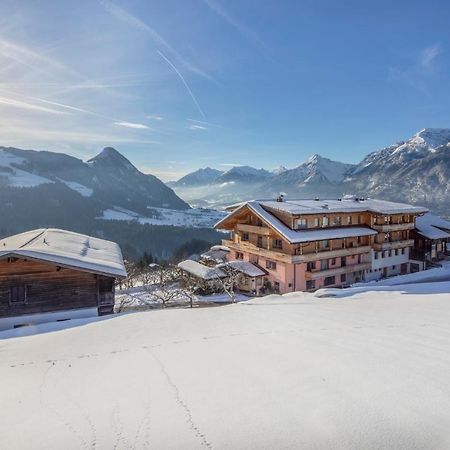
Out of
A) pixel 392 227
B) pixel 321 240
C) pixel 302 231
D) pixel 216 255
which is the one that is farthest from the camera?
pixel 216 255

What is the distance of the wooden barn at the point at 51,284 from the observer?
51.8 feet

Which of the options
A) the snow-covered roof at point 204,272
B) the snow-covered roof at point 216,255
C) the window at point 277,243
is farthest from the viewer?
the snow-covered roof at point 216,255

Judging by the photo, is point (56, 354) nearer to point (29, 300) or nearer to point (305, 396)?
point (305, 396)

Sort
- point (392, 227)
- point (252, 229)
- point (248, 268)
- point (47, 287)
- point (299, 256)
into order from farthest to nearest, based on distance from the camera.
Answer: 1. point (392, 227)
2. point (252, 229)
3. point (248, 268)
4. point (299, 256)
5. point (47, 287)

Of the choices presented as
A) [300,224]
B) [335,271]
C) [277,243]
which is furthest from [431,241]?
[277,243]

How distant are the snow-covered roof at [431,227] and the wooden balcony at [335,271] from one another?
9.63 metres

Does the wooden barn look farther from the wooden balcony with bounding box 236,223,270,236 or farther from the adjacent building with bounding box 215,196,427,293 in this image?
the wooden balcony with bounding box 236,223,270,236

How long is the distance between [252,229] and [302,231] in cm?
555

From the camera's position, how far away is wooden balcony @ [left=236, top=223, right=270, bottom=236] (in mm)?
32719

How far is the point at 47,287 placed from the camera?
647 inches

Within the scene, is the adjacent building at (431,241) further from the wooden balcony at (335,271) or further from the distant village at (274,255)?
the wooden balcony at (335,271)

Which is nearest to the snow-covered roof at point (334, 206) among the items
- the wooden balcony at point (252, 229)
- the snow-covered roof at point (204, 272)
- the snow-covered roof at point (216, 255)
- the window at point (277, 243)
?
the wooden balcony at point (252, 229)

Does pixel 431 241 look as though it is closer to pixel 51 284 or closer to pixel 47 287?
pixel 51 284

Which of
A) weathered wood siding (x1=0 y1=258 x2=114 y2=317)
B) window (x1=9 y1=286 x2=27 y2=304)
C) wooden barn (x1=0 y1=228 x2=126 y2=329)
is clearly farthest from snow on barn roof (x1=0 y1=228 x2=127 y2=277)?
window (x1=9 y1=286 x2=27 y2=304)
